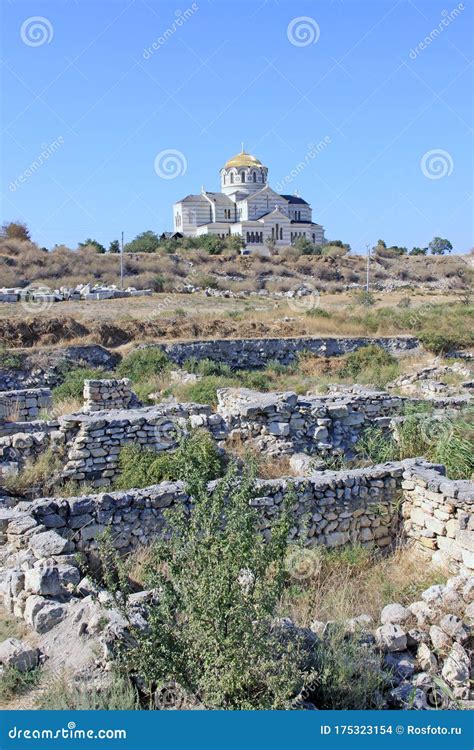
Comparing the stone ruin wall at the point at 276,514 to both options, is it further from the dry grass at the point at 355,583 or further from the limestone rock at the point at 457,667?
the limestone rock at the point at 457,667

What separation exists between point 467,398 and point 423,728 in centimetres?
921

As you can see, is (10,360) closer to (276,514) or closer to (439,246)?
(276,514)

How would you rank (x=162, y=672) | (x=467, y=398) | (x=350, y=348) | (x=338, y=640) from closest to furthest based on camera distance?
(x=162, y=672) < (x=338, y=640) < (x=467, y=398) < (x=350, y=348)

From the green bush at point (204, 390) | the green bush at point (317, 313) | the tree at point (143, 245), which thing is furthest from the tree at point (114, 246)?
the green bush at point (204, 390)

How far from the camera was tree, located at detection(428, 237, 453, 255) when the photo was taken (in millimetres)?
90375

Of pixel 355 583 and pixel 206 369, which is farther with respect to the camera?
pixel 206 369

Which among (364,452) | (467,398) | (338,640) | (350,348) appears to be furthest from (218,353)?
(338,640)

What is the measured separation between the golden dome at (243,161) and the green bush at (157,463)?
2973 inches

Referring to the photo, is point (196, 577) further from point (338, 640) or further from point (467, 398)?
point (467, 398)

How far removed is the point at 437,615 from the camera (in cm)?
499

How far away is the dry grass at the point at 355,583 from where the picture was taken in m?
5.20

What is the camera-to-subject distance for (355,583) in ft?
19.9

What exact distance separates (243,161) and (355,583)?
79416 millimetres

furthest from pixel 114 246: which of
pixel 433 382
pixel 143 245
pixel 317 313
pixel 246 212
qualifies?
pixel 433 382
